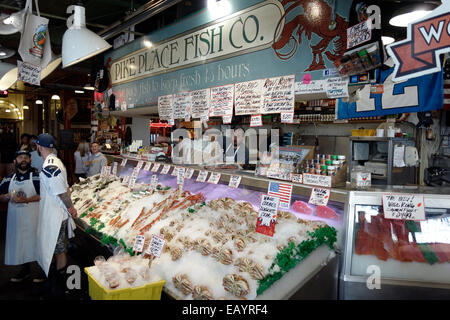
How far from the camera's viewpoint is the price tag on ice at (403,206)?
2123 millimetres

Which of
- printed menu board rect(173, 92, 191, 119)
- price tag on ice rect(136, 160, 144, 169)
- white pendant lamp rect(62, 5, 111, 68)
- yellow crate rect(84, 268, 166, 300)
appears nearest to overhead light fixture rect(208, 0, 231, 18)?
printed menu board rect(173, 92, 191, 119)

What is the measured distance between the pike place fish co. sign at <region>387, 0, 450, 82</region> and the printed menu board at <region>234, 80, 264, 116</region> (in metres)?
1.93

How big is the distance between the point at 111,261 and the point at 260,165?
1.64 meters

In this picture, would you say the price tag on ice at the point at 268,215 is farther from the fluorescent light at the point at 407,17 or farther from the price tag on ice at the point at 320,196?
the fluorescent light at the point at 407,17

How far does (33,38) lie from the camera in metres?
3.88

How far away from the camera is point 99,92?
7441mm

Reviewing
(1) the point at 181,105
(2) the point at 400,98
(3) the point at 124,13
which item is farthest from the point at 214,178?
(3) the point at 124,13

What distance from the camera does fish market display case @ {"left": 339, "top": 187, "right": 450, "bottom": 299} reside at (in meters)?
2.11

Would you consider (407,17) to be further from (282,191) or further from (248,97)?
(282,191)

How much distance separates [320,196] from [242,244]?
724mm

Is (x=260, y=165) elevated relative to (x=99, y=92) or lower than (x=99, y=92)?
lower
